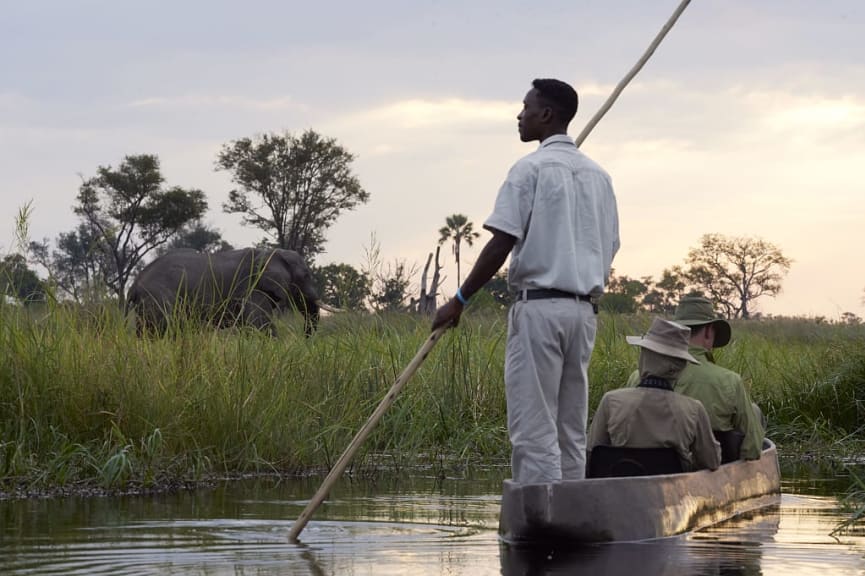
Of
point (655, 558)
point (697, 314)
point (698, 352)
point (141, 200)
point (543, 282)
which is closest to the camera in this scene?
point (655, 558)

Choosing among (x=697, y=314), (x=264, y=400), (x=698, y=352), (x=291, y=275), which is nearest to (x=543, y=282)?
(x=698, y=352)

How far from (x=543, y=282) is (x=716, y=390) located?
188cm

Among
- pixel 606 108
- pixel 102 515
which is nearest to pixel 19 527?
pixel 102 515

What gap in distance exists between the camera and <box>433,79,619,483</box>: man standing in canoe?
705cm

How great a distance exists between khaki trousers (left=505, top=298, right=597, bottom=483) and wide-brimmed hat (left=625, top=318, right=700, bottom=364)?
0.70 meters

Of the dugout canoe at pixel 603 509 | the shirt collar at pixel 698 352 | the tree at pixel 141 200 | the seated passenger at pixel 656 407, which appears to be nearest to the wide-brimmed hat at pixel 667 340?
the seated passenger at pixel 656 407

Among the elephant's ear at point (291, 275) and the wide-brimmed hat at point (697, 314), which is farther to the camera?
the elephant's ear at point (291, 275)

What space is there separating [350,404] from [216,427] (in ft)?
4.65

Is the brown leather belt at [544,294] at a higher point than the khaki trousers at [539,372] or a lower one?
higher

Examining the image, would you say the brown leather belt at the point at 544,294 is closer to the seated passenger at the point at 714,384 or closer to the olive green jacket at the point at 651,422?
the olive green jacket at the point at 651,422

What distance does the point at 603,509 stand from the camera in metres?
7.11

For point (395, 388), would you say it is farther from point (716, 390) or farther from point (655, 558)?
point (716, 390)

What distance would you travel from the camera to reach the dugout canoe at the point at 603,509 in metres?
6.97

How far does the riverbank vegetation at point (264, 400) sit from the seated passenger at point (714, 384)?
2.89m
